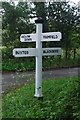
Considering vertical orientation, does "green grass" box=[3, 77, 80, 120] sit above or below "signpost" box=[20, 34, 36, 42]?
below

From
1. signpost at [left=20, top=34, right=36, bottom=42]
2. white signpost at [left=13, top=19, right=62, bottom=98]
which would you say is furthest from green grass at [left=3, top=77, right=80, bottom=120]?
signpost at [left=20, top=34, right=36, bottom=42]

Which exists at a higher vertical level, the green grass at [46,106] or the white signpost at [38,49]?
the white signpost at [38,49]

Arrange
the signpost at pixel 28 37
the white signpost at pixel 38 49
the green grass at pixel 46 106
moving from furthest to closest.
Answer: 1. the signpost at pixel 28 37
2. the white signpost at pixel 38 49
3. the green grass at pixel 46 106

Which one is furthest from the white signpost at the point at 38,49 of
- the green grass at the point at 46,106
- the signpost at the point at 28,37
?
the green grass at the point at 46,106

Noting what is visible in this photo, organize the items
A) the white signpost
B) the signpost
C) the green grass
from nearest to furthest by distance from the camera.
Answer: the green grass, the white signpost, the signpost

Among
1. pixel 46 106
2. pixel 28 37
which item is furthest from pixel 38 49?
pixel 46 106

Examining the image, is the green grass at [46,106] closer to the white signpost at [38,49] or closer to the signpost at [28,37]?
the white signpost at [38,49]

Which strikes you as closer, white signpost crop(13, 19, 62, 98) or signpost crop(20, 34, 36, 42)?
white signpost crop(13, 19, 62, 98)

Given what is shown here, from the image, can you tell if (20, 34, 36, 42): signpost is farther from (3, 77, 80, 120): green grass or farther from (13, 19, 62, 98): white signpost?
(3, 77, 80, 120): green grass

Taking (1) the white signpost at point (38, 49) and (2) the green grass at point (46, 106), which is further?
(1) the white signpost at point (38, 49)

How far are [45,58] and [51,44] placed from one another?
0.44 metres

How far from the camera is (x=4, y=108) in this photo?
4.37 meters

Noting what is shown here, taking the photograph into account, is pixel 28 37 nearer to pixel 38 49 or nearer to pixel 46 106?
pixel 38 49

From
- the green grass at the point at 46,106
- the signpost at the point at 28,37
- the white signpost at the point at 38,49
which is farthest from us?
the signpost at the point at 28,37
